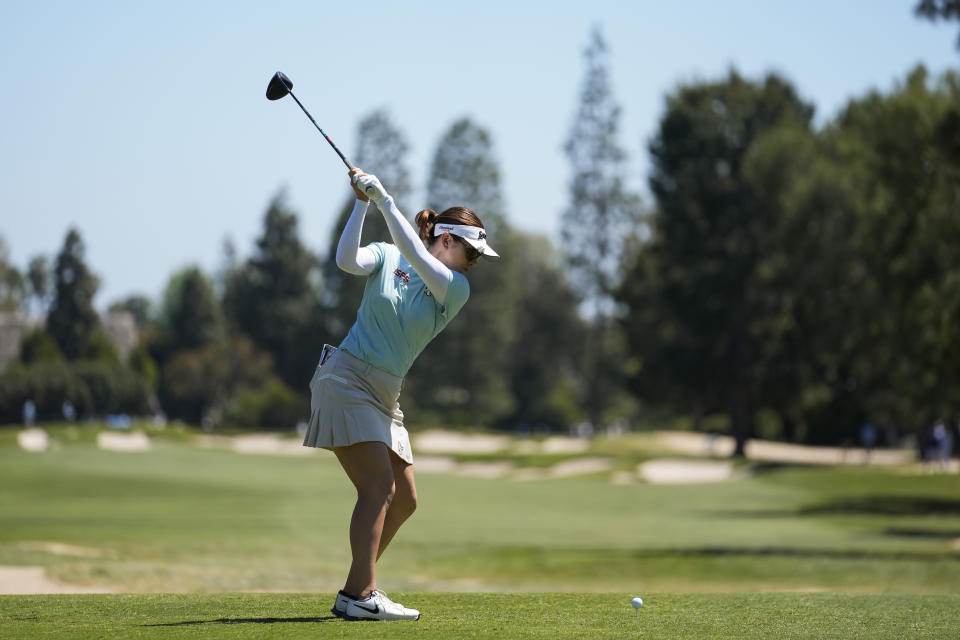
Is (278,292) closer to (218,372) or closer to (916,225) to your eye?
(218,372)

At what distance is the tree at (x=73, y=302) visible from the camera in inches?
3701

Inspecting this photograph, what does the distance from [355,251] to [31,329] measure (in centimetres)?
9674

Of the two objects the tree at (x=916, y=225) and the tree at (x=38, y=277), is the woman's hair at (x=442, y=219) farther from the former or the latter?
the tree at (x=38, y=277)

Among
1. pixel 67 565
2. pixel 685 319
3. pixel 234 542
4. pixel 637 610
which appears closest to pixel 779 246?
pixel 685 319

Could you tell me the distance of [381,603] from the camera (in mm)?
7316

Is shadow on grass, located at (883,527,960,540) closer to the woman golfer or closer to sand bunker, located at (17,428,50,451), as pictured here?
the woman golfer

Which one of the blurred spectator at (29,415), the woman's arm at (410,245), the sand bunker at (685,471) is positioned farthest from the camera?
the blurred spectator at (29,415)

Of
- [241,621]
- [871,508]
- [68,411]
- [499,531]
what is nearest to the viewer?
[241,621]

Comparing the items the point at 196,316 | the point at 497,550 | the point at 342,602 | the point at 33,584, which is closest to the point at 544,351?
the point at 196,316

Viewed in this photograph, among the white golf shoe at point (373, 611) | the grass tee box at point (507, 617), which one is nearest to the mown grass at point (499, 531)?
the grass tee box at point (507, 617)

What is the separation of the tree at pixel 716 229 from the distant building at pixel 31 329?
4935 centimetres

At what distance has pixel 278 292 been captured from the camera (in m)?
106

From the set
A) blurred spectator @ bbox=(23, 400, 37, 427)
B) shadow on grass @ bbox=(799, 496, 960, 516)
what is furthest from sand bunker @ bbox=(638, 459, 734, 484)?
blurred spectator @ bbox=(23, 400, 37, 427)

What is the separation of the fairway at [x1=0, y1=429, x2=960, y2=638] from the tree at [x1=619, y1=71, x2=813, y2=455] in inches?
536
